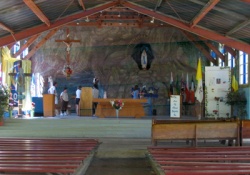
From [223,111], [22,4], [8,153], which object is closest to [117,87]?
[223,111]

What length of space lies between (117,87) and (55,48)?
14.6ft

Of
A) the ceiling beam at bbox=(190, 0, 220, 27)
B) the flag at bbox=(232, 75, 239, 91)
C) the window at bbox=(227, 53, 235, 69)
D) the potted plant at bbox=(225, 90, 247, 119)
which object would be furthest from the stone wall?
the ceiling beam at bbox=(190, 0, 220, 27)

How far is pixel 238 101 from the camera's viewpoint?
15961 mm

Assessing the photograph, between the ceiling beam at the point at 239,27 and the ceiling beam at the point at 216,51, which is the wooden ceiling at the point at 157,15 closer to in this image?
the ceiling beam at the point at 239,27

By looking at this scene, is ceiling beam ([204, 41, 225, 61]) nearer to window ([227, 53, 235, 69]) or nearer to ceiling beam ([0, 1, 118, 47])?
window ([227, 53, 235, 69])

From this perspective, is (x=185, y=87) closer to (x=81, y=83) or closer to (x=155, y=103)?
(x=155, y=103)

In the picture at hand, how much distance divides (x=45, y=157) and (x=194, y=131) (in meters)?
3.69

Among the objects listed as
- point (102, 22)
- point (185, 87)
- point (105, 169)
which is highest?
point (102, 22)

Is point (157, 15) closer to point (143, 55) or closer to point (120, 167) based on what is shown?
point (143, 55)

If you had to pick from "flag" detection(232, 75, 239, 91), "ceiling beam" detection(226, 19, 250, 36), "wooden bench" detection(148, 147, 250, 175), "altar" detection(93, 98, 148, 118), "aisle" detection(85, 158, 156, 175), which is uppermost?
"ceiling beam" detection(226, 19, 250, 36)

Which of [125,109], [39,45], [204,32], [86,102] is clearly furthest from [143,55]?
A: [204,32]

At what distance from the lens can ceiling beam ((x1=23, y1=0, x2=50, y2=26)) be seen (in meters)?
11.1

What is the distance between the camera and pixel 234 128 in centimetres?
844

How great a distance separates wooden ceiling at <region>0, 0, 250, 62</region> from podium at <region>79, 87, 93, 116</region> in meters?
3.80
